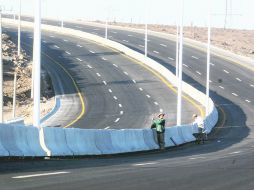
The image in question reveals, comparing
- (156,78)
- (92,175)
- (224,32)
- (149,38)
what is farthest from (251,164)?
(224,32)

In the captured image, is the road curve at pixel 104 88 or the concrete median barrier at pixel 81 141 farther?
the road curve at pixel 104 88

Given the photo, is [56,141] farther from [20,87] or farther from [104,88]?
[20,87]

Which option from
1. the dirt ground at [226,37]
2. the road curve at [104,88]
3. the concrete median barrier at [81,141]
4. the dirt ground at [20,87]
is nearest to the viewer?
the concrete median barrier at [81,141]

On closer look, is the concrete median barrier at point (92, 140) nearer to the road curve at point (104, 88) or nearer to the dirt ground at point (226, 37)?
the road curve at point (104, 88)

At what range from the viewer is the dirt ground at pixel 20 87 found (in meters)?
65.1

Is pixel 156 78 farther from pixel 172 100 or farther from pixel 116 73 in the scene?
pixel 172 100

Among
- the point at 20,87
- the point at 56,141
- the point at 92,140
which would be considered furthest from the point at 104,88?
the point at 56,141

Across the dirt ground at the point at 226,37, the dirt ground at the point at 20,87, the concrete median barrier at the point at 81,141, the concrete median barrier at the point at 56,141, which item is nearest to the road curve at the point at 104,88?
the dirt ground at the point at 20,87

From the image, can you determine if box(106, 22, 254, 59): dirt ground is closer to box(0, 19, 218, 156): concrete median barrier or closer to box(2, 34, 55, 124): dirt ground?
box(2, 34, 55, 124): dirt ground

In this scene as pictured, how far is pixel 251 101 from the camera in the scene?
68938mm

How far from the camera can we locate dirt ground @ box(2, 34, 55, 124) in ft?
214

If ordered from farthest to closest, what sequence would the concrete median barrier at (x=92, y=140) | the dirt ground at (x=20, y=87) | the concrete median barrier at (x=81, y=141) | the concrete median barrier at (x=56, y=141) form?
the dirt ground at (x=20, y=87) < the concrete median barrier at (x=81, y=141) < the concrete median barrier at (x=56, y=141) < the concrete median barrier at (x=92, y=140)

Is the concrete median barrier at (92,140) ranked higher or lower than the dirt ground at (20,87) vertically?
higher

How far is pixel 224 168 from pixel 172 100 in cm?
4863
